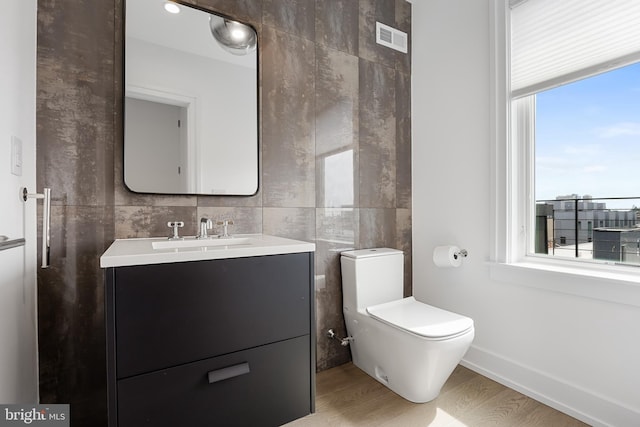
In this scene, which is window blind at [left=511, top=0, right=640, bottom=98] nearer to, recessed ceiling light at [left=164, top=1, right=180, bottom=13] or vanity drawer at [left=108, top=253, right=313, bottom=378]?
vanity drawer at [left=108, top=253, right=313, bottom=378]

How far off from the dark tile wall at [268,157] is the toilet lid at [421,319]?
0.37 m

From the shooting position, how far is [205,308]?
1.08 meters

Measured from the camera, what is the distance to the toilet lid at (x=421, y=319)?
57.9 inches

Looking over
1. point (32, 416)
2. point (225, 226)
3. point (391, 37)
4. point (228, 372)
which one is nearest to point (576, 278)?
point (228, 372)

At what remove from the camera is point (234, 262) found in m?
1.14

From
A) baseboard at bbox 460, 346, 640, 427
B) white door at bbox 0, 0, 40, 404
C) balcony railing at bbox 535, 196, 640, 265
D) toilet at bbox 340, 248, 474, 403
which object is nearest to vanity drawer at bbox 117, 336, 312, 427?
white door at bbox 0, 0, 40, 404

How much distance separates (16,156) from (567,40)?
2397 mm

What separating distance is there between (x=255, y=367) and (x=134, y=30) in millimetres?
1542

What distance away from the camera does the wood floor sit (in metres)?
1.49

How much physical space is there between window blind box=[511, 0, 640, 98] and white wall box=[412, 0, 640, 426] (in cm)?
19

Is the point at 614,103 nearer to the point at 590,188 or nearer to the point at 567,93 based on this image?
the point at 567,93

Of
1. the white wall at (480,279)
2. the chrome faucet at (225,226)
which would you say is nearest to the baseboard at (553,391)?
the white wall at (480,279)

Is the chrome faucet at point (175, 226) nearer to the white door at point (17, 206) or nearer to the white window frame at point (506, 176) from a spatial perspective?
the white door at point (17, 206)

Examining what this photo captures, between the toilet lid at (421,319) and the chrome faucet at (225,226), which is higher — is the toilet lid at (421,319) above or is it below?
below
